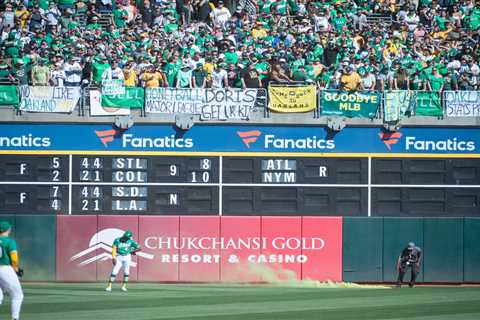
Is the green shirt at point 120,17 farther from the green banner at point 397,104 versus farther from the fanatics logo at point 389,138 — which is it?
the fanatics logo at point 389,138

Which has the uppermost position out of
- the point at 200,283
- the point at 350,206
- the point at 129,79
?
the point at 129,79

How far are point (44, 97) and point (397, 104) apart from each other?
9.31m

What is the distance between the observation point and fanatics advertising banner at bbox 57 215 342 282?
3369 centimetres

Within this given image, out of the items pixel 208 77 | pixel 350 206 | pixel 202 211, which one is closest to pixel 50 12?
pixel 208 77

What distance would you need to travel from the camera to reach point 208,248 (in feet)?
113

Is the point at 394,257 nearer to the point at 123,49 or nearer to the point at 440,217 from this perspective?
the point at 440,217

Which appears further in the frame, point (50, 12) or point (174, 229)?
point (50, 12)

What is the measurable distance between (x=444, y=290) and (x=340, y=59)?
728 cm

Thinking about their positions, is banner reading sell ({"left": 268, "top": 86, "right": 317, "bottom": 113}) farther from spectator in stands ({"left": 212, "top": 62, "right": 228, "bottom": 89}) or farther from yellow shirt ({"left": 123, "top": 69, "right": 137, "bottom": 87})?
yellow shirt ({"left": 123, "top": 69, "right": 137, "bottom": 87})

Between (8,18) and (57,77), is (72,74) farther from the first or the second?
(8,18)

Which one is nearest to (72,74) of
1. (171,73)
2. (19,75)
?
(19,75)

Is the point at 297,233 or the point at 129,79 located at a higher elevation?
the point at 129,79

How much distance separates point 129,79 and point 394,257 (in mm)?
8698

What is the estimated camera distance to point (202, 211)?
33.4m
